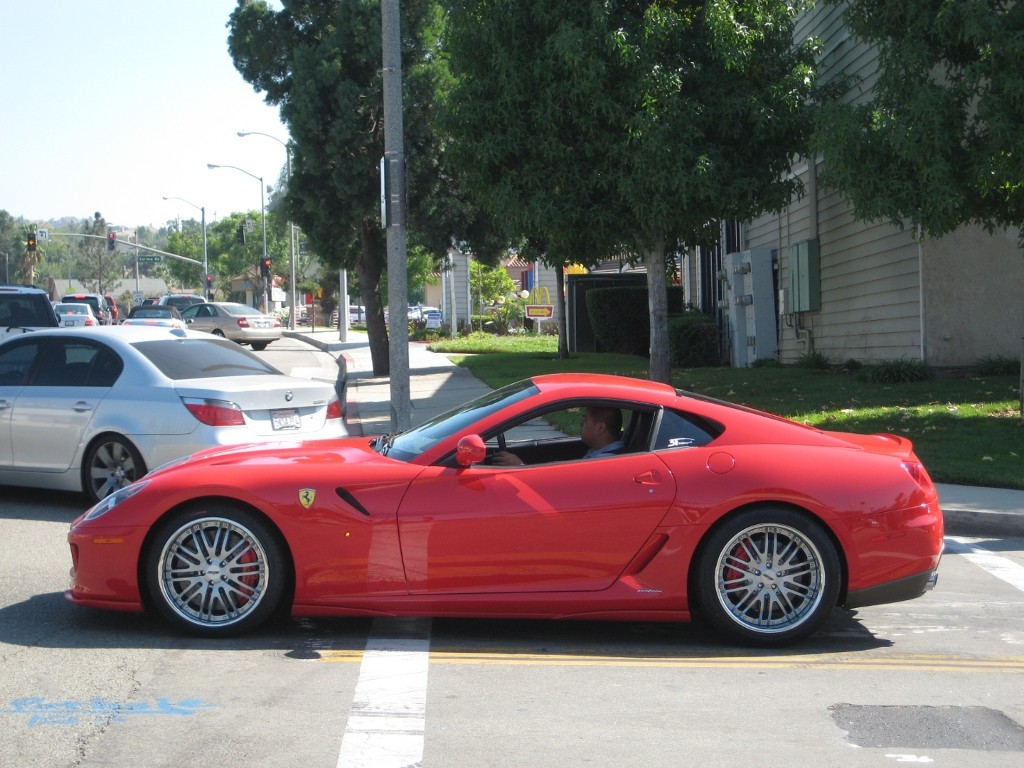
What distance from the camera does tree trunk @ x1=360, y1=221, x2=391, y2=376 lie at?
23.5 metres

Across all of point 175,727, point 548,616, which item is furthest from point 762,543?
point 175,727

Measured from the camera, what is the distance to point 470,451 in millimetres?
5656

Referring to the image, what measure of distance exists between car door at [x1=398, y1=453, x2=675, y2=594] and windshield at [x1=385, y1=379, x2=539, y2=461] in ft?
1.15

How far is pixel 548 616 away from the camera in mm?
5770

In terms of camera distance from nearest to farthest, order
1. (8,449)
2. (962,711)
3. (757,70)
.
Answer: (962,711), (8,449), (757,70)

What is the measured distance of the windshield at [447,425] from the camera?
605 centimetres

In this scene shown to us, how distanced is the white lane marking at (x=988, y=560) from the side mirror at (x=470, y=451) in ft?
12.4

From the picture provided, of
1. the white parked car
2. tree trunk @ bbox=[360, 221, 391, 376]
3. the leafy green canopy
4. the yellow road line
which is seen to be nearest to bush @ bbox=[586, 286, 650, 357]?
tree trunk @ bbox=[360, 221, 391, 376]

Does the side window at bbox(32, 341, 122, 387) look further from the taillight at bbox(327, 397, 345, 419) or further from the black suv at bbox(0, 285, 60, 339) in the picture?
the black suv at bbox(0, 285, 60, 339)

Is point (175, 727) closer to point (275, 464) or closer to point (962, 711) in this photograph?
point (275, 464)

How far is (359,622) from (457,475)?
1.10 metres

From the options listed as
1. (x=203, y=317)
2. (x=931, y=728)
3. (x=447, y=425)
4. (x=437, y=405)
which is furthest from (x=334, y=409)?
(x=203, y=317)

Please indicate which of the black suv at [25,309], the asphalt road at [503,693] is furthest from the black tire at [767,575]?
the black suv at [25,309]

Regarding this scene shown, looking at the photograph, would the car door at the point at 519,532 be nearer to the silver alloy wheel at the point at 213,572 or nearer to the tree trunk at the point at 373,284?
the silver alloy wheel at the point at 213,572
